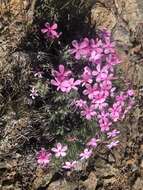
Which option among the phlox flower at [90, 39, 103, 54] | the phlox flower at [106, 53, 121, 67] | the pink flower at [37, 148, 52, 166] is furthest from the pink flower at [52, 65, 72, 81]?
the pink flower at [37, 148, 52, 166]

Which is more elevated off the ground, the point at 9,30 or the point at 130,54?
the point at 9,30

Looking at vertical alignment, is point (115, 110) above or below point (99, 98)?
below

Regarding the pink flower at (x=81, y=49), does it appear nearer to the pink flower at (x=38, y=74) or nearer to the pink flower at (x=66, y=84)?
the pink flower at (x=66, y=84)

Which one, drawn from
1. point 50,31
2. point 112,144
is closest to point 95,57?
point 50,31

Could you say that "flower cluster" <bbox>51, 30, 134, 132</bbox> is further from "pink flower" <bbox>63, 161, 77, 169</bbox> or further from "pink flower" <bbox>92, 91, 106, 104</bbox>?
"pink flower" <bbox>63, 161, 77, 169</bbox>

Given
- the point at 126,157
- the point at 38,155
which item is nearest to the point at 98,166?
the point at 126,157

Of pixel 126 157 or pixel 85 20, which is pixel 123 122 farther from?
pixel 85 20

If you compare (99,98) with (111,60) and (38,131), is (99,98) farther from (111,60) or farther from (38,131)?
(38,131)
